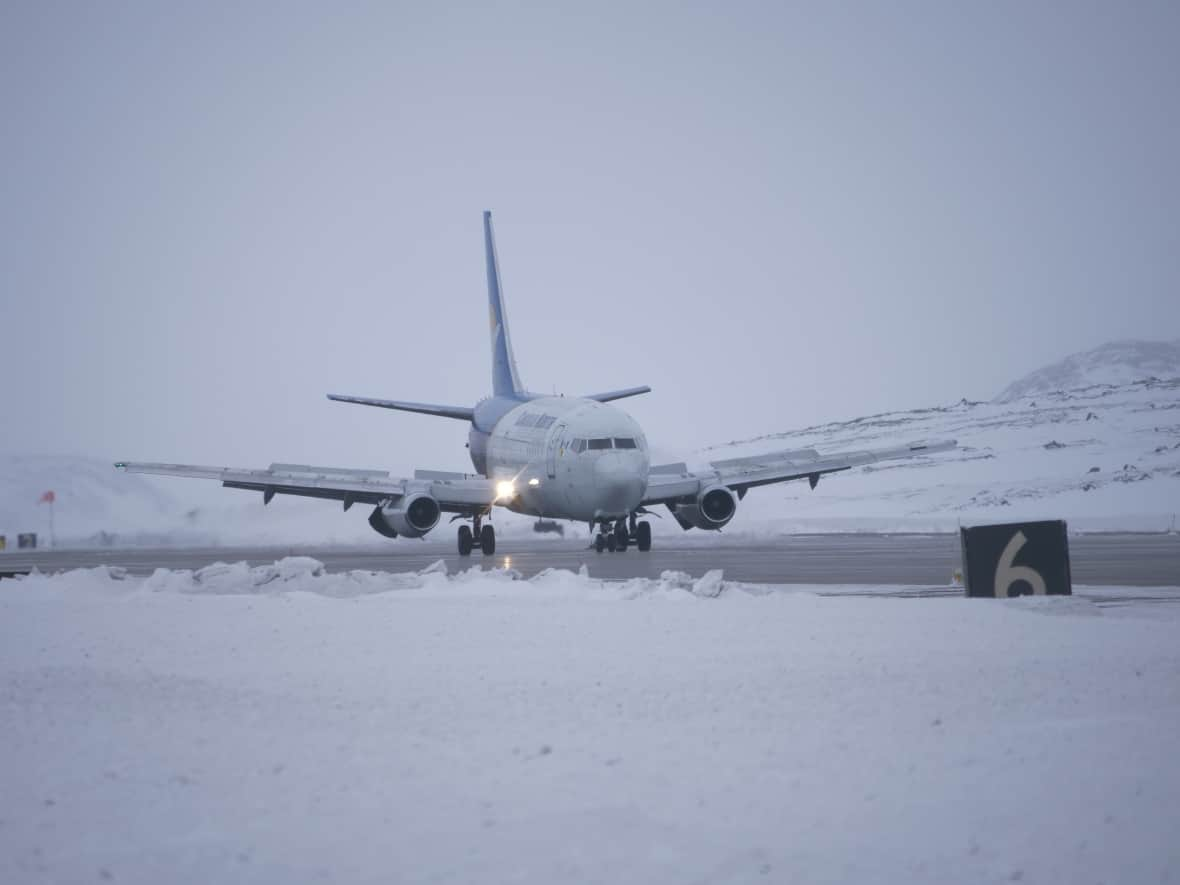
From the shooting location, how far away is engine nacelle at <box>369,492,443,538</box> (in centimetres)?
3244

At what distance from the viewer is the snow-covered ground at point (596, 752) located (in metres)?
3.80

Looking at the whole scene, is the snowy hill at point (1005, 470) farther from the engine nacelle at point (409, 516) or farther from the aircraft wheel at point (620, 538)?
the engine nacelle at point (409, 516)

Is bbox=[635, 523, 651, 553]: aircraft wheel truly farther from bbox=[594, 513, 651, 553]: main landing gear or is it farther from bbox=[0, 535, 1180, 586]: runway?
bbox=[0, 535, 1180, 586]: runway

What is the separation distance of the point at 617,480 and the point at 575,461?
1.58 metres

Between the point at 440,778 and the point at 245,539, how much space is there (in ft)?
159

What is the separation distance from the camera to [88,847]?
12.9 feet

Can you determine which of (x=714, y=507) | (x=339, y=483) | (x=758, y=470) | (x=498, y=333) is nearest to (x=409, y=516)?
(x=339, y=483)

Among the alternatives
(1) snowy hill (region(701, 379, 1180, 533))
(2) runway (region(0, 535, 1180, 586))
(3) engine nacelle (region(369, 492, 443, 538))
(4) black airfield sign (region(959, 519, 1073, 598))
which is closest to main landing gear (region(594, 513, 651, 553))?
(2) runway (region(0, 535, 1180, 586))

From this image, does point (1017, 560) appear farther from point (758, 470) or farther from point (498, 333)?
point (498, 333)

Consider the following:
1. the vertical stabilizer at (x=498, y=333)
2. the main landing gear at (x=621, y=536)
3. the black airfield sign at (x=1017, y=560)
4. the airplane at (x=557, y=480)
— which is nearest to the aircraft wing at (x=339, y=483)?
the airplane at (x=557, y=480)

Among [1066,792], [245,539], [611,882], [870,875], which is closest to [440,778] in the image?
[611,882]

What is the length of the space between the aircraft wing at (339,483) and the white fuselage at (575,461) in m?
1.63

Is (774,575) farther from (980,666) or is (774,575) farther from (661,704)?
(661,704)

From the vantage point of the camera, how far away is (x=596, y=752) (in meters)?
5.15
